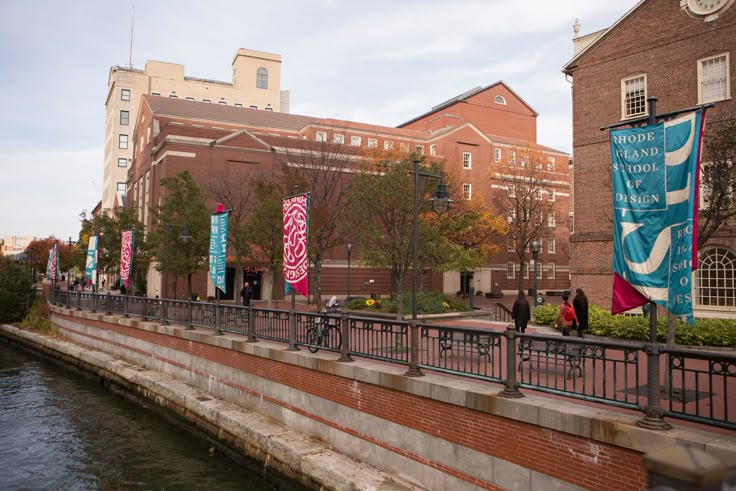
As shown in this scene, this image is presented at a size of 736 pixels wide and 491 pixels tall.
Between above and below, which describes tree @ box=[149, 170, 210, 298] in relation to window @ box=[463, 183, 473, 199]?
below

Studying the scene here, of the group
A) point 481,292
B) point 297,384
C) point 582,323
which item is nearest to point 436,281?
point 481,292

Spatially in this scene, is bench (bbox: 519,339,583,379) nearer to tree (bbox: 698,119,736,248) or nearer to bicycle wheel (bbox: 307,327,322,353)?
bicycle wheel (bbox: 307,327,322,353)

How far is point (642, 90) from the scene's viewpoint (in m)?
24.0

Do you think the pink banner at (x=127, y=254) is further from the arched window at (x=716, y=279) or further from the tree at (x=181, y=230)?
the arched window at (x=716, y=279)

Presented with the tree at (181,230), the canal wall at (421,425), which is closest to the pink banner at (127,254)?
the tree at (181,230)

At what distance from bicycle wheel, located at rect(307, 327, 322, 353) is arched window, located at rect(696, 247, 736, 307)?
17.9 meters

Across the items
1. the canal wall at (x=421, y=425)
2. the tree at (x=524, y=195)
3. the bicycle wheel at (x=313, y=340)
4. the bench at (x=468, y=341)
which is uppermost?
the tree at (x=524, y=195)

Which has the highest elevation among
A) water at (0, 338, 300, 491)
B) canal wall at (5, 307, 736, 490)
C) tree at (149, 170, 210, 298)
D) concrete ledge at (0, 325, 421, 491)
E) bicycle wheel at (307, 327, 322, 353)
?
tree at (149, 170, 210, 298)

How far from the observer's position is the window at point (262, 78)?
7931 cm

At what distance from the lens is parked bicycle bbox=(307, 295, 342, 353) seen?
35.4ft

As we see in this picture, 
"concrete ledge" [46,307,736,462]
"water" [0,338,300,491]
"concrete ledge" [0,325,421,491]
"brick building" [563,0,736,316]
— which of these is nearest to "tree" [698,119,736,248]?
"brick building" [563,0,736,316]

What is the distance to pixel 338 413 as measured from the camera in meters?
9.84

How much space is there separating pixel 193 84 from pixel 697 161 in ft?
263

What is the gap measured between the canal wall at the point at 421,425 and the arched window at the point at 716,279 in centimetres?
1783
